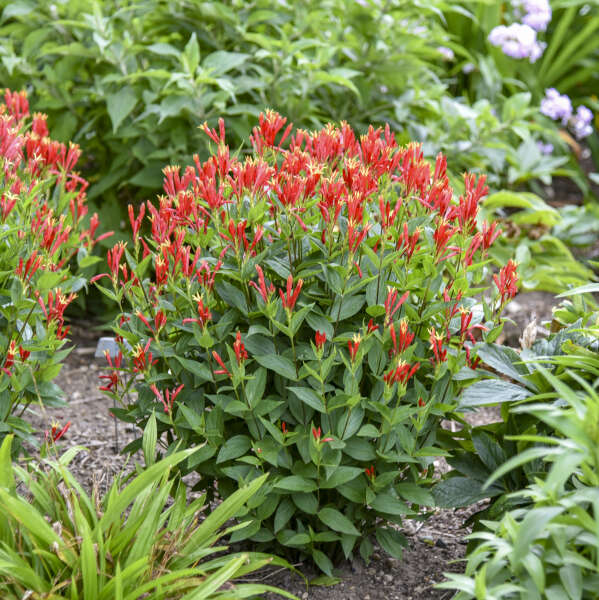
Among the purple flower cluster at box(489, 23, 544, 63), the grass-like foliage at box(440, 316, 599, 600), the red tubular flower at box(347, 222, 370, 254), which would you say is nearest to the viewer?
the grass-like foliage at box(440, 316, 599, 600)

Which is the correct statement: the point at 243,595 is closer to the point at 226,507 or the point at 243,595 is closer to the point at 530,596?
the point at 226,507

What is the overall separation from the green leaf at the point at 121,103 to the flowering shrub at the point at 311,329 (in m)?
1.48

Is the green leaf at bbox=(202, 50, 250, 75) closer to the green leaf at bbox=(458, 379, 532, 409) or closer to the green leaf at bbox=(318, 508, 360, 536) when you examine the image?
the green leaf at bbox=(458, 379, 532, 409)

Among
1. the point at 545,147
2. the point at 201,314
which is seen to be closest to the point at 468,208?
the point at 201,314

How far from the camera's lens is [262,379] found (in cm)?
224

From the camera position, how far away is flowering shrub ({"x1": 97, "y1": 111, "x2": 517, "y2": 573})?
2.18 metres

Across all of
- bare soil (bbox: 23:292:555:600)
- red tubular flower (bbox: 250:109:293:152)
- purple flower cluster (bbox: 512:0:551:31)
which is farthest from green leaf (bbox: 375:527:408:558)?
purple flower cluster (bbox: 512:0:551:31)

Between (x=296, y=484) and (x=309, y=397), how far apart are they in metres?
0.24

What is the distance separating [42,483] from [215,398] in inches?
22.5

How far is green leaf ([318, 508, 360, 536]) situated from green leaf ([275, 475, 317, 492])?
0.28 feet

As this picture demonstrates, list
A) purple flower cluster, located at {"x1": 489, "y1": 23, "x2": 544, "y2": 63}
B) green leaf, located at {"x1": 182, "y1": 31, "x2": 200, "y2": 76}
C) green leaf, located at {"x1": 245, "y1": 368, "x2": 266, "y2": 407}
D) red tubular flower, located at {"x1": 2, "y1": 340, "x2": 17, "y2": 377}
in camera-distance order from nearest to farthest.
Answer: green leaf, located at {"x1": 245, "y1": 368, "x2": 266, "y2": 407}
red tubular flower, located at {"x1": 2, "y1": 340, "x2": 17, "y2": 377}
green leaf, located at {"x1": 182, "y1": 31, "x2": 200, "y2": 76}
purple flower cluster, located at {"x1": 489, "y1": 23, "x2": 544, "y2": 63}

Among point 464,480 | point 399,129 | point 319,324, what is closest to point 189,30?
point 399,129

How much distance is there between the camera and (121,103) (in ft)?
12.5

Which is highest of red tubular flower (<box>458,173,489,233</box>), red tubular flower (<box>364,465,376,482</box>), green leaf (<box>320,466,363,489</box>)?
red tubular flower (<box>458,173,489,233</box>)
